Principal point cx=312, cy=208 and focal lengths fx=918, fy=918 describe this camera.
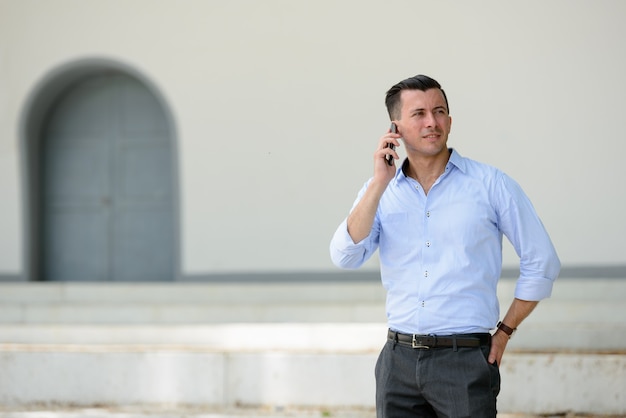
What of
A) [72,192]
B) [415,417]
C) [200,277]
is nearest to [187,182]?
[200,277]

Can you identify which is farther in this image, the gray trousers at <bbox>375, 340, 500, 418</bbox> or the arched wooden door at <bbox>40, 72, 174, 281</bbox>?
the arched wooden door at <bbox>40, 72, 174, 281</bbox>

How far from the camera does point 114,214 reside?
9.05 metres

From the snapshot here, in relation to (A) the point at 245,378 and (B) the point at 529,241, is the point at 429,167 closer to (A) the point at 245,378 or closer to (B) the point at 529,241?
(B) the point at 529,241

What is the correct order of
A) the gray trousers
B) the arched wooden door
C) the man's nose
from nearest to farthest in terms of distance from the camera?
the gray trousers → the man's nose → the arched wooden door

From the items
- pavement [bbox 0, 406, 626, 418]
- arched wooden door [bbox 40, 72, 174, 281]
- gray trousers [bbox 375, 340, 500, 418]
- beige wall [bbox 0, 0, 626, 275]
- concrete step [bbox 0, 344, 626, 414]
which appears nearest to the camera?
gray trousers [bbox 375, 340, 500, 418]

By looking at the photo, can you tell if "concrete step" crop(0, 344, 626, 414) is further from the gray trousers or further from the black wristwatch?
the gray trousers

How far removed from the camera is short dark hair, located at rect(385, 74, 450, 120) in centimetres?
286

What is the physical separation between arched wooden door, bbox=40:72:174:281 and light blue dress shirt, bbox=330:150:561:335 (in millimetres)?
6234

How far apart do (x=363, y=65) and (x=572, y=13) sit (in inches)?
69.4

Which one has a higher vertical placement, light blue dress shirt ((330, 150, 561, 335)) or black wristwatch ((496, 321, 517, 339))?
light blue dress shirt ((330, 150, 561, 335))

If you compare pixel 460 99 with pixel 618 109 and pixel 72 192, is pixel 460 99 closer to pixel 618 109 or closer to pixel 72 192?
pixel 618 109

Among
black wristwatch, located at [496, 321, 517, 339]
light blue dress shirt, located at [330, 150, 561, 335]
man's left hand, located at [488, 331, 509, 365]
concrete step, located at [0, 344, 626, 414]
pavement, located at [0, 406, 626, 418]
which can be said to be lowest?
pavement, located at [0, 406, 626, 418]

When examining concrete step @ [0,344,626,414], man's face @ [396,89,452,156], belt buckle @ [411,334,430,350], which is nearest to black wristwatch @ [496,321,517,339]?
belt buckle @ [411,334,430,350]

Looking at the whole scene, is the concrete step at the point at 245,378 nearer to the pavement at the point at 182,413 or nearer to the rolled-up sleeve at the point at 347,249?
the pavement at the point at 182,413
